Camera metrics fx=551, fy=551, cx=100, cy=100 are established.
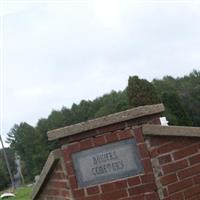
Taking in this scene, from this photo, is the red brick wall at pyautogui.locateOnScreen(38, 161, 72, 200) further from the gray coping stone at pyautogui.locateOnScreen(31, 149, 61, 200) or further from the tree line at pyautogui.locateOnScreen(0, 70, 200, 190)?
the tree line at pyautogui.locateOnScreen(0, 70, 200, 190)

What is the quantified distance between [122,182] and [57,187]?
0.96 meters

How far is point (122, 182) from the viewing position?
16.4 ft

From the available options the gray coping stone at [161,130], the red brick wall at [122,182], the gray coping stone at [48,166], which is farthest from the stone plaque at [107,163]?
the gray coping stone at [48,166]

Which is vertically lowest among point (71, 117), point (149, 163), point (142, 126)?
point (149, 163)

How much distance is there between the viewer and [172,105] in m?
55.2

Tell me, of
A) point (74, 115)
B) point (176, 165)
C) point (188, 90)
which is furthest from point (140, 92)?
point (74, 115)

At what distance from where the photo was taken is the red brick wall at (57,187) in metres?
5.43

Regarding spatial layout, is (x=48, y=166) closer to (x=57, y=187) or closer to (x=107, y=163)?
(x=57, y=187)

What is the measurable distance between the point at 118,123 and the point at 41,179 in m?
1.44

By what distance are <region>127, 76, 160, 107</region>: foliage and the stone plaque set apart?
3191cm

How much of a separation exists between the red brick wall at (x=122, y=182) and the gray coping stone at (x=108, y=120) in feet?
0.33

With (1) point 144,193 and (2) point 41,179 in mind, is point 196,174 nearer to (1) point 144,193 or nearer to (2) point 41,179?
(1) point 144,193

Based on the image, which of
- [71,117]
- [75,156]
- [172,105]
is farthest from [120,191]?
[71,117]

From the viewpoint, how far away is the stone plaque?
496cm
